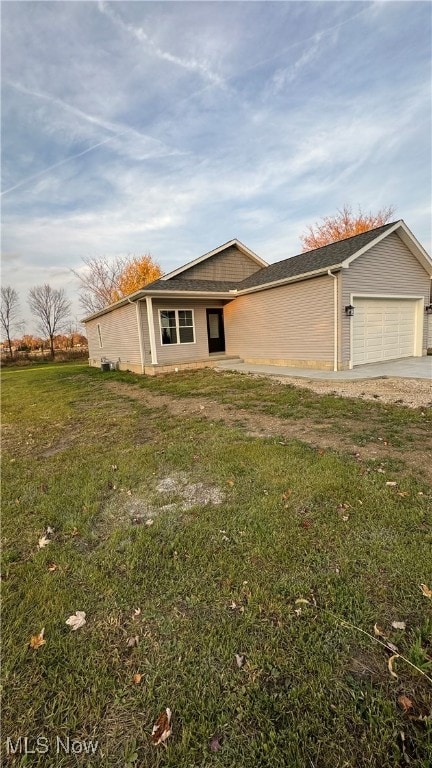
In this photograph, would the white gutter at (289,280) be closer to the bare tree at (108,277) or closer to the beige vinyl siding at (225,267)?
the beige vinyl siding at (225,267)

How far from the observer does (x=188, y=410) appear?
6980mm

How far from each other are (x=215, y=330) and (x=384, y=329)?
7.53m

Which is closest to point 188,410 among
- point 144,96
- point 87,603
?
point 87,603

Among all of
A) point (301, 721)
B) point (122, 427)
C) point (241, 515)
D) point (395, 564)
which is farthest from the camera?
point (122, 427)

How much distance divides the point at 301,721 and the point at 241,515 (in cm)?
151

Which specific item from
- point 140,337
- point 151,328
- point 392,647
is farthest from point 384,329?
point 392,647

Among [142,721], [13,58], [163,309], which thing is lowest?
[142,721]

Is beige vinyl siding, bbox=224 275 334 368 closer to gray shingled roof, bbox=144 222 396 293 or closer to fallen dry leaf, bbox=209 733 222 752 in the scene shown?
gray shingled roof, bbox=144 222 396 293

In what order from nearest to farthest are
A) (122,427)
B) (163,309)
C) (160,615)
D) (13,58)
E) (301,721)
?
(301,721), (160,615), (122,427), (13,58), (163,309)

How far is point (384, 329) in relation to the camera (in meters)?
11.4

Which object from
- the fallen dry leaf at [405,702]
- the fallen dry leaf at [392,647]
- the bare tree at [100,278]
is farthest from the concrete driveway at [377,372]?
the bare tree at [100,278]

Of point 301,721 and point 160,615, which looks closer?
point 301,721

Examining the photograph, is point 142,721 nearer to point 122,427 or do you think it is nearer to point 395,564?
point 395,564

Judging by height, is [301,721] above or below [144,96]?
below
